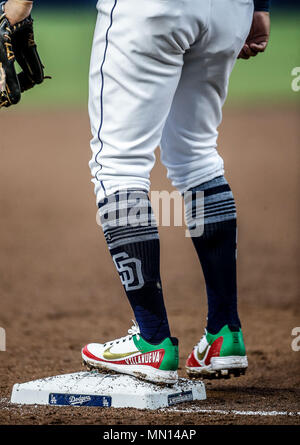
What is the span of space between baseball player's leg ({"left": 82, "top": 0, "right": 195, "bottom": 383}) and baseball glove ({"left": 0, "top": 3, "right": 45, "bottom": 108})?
0.84 feet

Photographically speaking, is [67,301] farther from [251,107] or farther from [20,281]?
[251,107]

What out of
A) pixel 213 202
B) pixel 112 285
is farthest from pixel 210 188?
pixel 112 285

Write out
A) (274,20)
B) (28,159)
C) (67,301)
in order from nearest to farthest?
(67,301) → (28,159) → (274,20)

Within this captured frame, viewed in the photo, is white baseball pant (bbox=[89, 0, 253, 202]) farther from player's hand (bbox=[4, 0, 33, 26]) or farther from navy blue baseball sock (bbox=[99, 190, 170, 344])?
player's hand (bbox=[4, 0, 33, 26])

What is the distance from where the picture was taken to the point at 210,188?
92.4 inches

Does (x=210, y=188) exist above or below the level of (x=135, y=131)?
below

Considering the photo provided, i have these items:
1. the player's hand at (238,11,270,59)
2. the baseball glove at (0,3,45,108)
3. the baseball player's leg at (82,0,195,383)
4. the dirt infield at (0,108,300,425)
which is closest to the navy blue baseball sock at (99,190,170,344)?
the baseball player's leg at (82,0,195,383)

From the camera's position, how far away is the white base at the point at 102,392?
6.75 ft

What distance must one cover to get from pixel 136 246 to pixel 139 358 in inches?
13.4

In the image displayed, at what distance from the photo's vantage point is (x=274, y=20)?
66.8 feet

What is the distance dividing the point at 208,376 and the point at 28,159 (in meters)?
7.77

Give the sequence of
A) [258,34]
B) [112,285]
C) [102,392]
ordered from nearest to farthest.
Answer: [102,392], [258,34], [112,285]

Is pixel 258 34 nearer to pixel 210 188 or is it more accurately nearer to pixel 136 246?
pixel 210 188
